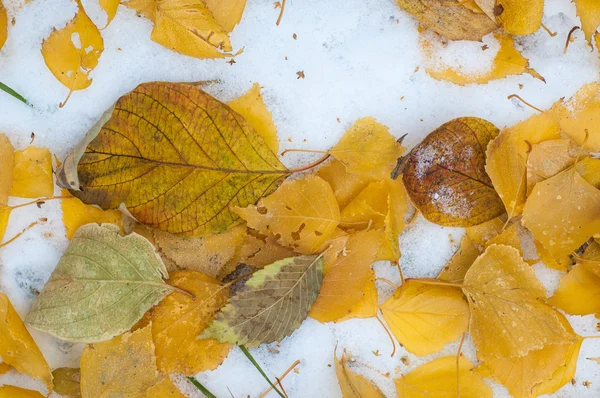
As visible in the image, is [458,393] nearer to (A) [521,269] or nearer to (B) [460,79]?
(A) [521,269]

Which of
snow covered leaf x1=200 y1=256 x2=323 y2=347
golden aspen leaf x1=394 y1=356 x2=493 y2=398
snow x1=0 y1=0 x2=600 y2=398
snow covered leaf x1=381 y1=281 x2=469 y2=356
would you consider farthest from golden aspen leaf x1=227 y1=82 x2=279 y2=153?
golden aspen leaf x1=394 y1=356 x2=493 y2=398

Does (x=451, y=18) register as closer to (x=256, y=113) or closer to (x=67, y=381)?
(x=256, y=113)

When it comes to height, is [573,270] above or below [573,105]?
below

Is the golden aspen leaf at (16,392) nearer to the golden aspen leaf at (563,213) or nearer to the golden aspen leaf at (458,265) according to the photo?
the golden aspen leaf at (458,265)

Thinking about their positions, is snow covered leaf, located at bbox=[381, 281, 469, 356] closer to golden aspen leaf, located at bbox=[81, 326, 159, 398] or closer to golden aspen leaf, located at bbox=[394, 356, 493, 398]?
golden aspen leaf, located at bbox=[394, 356, 493, 398]

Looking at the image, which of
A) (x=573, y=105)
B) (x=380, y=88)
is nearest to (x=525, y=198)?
(x=573, y=105)
